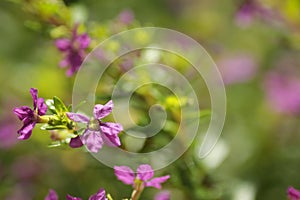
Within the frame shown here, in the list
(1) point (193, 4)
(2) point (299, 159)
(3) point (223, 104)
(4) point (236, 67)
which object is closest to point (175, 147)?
(3) point (223, 104)

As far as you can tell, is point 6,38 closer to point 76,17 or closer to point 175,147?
point 76,17

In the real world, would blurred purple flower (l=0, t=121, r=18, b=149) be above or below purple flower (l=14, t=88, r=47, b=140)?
above

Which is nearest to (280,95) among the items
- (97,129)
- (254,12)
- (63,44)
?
(254,12)

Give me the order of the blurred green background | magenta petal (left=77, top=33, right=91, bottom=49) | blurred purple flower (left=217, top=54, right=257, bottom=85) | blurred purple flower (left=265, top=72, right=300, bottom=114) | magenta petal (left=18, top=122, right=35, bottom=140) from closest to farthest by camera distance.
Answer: magenta petal (left=18, top=122, right=35, bottom=140)
magenta petal (left=77, top=33, right=91, bottom=49)
the blurred green background
blurred purple flower (left=265, top=72, right=300, bottom=114)
blurred purple flower (left=217, top=54, right=257, bottom=85)

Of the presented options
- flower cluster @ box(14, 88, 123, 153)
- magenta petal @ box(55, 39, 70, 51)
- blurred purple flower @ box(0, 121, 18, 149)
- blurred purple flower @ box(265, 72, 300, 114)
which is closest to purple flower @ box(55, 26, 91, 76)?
magenta petal @ box(55, 39, 70, 51)

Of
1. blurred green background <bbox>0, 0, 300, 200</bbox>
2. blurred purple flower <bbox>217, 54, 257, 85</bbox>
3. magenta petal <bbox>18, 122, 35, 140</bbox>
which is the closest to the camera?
magenta petal <bbox>18, 122, 35, 140</bbox>

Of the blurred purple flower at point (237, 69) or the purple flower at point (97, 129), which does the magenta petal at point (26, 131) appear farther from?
the blurred purple flower at point (237, 69)

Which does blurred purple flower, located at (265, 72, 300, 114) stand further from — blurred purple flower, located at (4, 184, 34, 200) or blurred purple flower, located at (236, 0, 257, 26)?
blurred purple flower, located at (4, 184, 34, 200)
